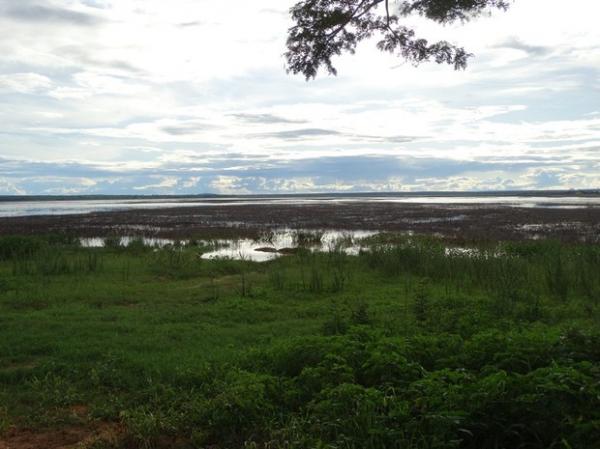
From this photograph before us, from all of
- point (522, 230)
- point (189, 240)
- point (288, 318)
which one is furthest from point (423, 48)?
point (522, 230)

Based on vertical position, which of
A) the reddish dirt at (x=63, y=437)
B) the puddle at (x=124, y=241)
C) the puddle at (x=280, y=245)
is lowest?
the reddish dirt at (x=63, y=437)

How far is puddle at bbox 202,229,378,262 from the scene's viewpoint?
816 inches

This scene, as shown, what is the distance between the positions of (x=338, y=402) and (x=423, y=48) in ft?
19.8

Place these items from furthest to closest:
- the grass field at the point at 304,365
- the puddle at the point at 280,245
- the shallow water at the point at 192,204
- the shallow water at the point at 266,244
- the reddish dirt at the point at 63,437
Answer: the shallow water at the point at 192,204 → the shallow water at the point at 266,244 → the puddle at the point at 280,245 → the reddish dirt at the point at 63,437 → the grass field at the point at 304,365

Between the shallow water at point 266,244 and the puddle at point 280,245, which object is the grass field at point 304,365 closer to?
the puddle at point 280,245

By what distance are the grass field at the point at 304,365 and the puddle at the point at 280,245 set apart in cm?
798

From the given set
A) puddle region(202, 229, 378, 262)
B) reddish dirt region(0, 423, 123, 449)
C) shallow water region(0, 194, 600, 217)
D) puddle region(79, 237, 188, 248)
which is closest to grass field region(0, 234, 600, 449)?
reddish dirt region(0, 423, 123, 449)

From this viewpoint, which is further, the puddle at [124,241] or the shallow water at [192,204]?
the shallow water at [192,204]

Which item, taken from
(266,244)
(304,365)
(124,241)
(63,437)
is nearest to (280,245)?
(266,244)

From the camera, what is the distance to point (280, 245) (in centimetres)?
2381

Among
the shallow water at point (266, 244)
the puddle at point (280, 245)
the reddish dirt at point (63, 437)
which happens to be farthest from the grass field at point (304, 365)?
the shallow water at point (266, 244)

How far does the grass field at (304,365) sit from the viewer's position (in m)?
3.93

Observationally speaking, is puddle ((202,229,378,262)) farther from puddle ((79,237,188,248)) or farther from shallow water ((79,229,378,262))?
puddle ((79,237,188,248))

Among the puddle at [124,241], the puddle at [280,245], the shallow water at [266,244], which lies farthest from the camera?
the puddle at [124,241]
